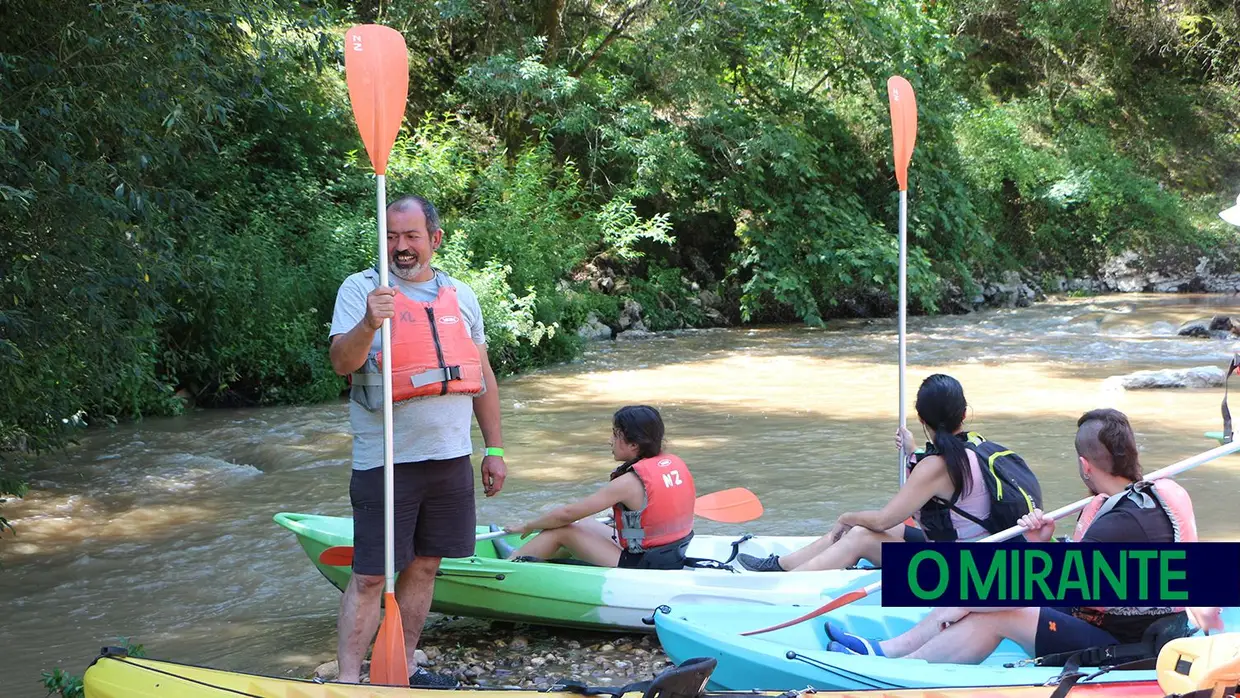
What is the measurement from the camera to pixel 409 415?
9.53 ft

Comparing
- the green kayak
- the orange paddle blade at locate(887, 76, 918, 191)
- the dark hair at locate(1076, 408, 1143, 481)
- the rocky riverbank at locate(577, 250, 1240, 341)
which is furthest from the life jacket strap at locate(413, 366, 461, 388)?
the rocky riverbank at locate(577, 250, 1240, 341)

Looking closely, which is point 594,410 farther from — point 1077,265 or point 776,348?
point 1077,265

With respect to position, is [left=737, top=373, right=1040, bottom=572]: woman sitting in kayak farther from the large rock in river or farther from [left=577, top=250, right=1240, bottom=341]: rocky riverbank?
[left=577, top=250, right=1240, bottom=341]: rocky riverbank

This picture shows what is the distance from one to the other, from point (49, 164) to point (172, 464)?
3433 mm

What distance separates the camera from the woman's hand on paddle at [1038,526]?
3047mm

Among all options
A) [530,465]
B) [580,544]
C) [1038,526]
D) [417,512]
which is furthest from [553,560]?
[530,465]

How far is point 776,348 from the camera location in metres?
12.8

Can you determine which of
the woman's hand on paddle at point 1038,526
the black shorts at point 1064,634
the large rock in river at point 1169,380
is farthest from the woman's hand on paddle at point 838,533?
the large rock in river at point 1169,380

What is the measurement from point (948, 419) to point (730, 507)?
47.2 inches

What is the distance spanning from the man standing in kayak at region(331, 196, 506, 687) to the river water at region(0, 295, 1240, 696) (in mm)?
963

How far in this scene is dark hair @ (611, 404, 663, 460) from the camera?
3.73 meters

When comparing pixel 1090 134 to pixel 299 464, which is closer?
pixel 299 464

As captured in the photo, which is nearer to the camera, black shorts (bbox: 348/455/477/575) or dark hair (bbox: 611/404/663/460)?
black shorts (bbox: 348/455/477/575)

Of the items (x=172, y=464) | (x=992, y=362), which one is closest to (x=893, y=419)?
(x=992, y=362)
